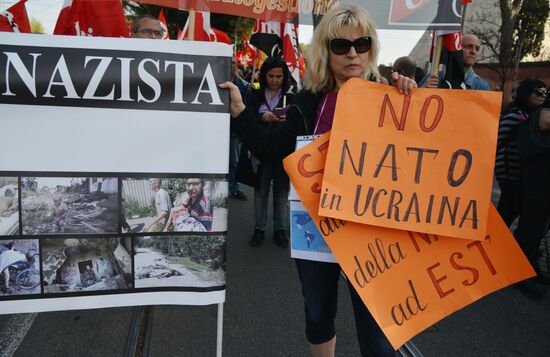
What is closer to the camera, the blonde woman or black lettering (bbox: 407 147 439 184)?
black lettering (bbox: 407 147 439 184)

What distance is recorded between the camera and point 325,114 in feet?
5.21

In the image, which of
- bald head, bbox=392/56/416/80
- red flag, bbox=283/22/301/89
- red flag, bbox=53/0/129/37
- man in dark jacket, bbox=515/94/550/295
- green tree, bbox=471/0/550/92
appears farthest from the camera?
green tree, bbox=471/0/550/92

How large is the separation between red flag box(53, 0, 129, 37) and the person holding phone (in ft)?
4.46

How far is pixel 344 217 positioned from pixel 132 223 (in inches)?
31.4

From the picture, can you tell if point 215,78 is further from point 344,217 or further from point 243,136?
point 344,217

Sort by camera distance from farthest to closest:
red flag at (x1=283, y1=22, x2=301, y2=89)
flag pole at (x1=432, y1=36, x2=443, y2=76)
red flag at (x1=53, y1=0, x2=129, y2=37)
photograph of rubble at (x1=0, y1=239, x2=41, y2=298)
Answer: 1. red flag at (x1=283, y1=22, x2=301, y2=89)
2. red flag at (x1=53, y1=0, x2=129, y2=37)
3. flag pole at (x1=432, y1=36, x2=443, y2=76)
4. photograph of rubble at (x1=0, y1=239, x2=41, y2=298)

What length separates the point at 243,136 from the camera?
1.74 metres

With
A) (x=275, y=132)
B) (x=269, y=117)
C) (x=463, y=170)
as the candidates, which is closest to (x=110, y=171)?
(x=275, y=132)

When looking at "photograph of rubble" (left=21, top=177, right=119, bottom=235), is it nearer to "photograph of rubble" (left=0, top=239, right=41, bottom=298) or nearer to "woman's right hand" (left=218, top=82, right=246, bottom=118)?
A: "photograph of rubble" (left=0, top=239, right=41, bottom=298)

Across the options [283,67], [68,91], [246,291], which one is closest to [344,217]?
[68,91]

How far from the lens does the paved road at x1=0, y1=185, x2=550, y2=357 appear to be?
7.38 ft

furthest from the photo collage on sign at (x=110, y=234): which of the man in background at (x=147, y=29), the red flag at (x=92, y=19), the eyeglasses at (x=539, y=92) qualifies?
the eyeglasses at (x=539, y=92)

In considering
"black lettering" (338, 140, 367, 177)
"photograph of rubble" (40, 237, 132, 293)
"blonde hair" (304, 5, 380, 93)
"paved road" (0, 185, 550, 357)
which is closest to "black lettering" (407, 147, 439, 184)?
"black lettering" (338, 140, 367, 177)

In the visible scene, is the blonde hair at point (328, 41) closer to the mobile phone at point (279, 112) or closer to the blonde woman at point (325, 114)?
the blonde woman at point (325, 114)
